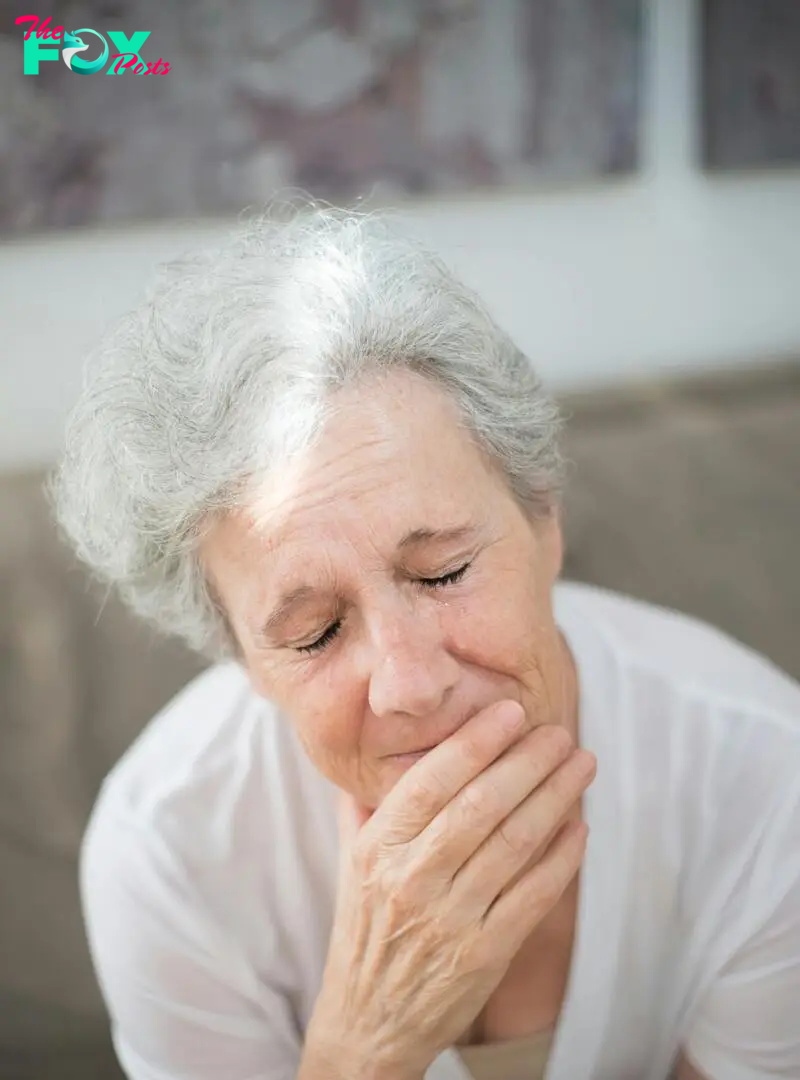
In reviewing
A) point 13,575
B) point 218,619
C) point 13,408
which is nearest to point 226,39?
point 13,408

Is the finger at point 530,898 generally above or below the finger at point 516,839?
below

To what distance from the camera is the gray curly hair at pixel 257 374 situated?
0.99m

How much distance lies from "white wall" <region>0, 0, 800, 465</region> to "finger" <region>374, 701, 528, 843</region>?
1135 millimetres

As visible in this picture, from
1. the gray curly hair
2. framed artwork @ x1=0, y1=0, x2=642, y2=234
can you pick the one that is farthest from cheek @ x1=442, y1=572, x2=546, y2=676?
framed artwork @ x1=0, y1=0, x2=642, y2=234

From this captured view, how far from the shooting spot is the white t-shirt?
3.94 feet

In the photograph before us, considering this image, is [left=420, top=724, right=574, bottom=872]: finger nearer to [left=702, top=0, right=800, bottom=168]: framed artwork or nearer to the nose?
the nose

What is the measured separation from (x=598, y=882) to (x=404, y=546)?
1.64 ft

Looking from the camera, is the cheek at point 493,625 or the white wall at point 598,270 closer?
the cheek at point 493,625

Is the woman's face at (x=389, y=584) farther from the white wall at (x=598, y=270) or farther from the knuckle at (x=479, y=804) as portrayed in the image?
the white wall at (x=598, y=270)

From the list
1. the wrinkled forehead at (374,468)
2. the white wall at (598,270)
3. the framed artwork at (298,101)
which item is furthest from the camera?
the white wall at (598,270)

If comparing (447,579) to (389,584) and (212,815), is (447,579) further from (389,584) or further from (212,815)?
(212,815)

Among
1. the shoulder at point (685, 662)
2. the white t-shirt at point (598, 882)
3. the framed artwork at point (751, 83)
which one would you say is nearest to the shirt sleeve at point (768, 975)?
the white t-shirt at point (598, 882)

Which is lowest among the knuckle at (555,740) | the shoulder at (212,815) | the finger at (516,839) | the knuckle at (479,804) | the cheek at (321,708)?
the shoulder at (212,815)

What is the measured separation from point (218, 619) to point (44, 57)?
3.40ft
